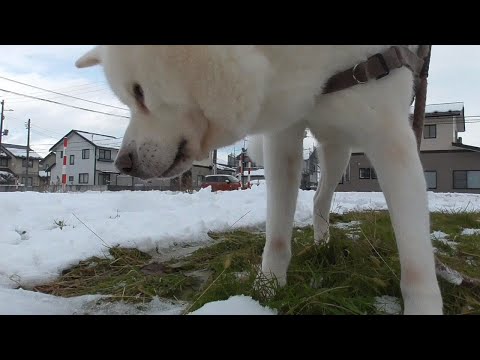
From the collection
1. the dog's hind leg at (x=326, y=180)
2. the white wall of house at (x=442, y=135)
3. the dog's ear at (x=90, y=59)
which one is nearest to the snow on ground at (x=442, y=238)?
the dog's hind leg at (x=326, y=180)

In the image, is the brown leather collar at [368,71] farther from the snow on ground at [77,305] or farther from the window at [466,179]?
the window at [466,179]

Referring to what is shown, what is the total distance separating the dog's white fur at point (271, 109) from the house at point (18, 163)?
48.3 m

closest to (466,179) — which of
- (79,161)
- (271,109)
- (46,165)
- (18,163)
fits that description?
(271,109)

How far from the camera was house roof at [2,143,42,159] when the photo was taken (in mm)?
45719

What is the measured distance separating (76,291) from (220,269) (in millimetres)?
812

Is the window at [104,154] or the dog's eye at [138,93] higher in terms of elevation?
the window at [104,154]

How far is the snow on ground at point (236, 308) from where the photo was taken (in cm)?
134

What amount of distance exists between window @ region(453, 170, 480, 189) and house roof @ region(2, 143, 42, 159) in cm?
4456

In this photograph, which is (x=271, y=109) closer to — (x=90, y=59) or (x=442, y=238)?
(x=90, y=59)
